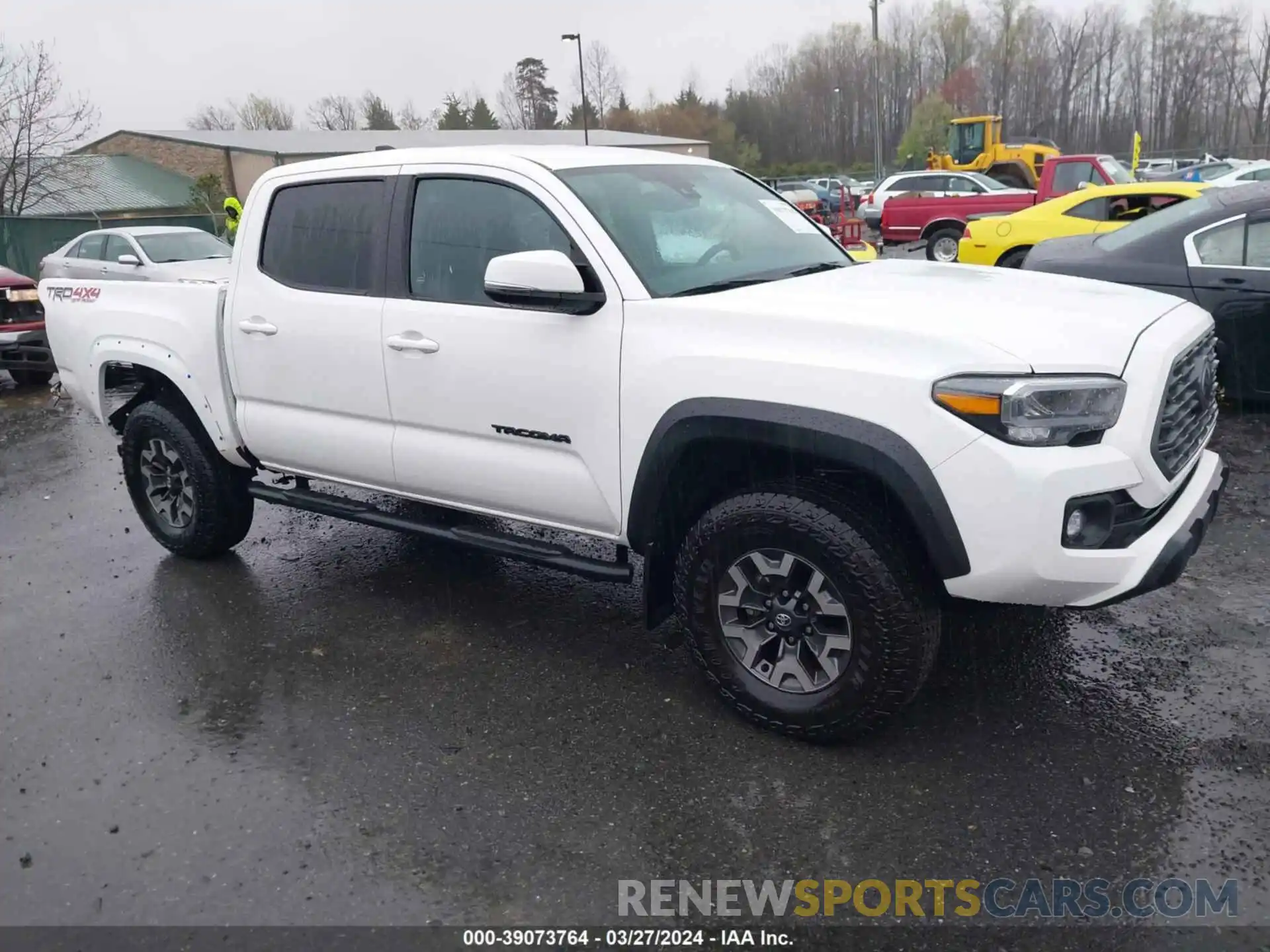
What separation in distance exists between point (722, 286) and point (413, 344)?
4.02ft

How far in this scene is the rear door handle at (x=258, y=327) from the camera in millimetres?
4527

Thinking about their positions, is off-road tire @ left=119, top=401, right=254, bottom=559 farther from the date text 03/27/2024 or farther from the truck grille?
the truck grille

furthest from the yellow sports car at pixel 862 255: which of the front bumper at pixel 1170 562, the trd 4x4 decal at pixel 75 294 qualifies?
the trd 4x4 decal at pixel 75 294

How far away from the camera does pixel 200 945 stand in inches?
106

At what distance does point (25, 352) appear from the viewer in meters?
10.9

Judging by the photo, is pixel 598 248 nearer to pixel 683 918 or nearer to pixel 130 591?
pixel 683 918

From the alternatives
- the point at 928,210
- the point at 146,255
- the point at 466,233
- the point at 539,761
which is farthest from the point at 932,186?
the point at 539,761

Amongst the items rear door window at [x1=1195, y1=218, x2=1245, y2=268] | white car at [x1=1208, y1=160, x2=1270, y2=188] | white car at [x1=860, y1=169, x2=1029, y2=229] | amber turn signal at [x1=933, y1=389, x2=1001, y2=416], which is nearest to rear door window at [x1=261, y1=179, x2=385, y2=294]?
amber turn signal at [x1=933, y1=389, x2=1001, y2=416]

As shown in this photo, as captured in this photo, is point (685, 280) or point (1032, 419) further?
point (685, 280)

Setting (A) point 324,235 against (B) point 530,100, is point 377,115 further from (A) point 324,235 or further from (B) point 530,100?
(A) point 324,235

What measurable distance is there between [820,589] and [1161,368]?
3.96 ft

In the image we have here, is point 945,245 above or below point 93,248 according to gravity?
below

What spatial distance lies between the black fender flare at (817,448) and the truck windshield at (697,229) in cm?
54

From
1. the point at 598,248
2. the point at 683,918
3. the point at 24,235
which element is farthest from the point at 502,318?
the point at 24,235
